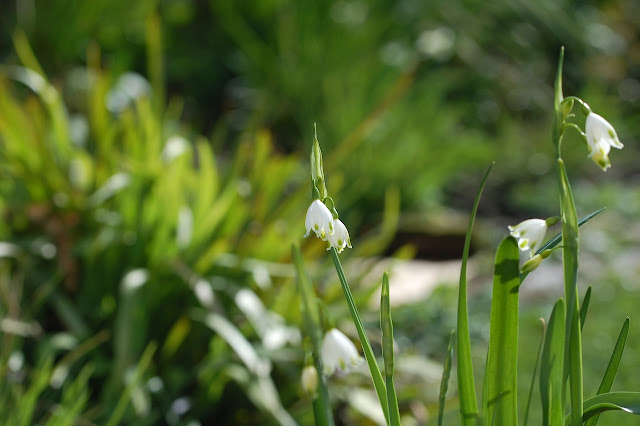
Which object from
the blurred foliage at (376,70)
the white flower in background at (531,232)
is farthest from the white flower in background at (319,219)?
the blurred foliage at (376,70)

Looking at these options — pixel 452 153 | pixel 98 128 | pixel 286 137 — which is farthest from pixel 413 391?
pixel 286 137

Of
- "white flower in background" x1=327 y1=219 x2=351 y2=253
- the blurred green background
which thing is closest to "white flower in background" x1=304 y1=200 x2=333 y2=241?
"white flower in background" x1=327 y1=219 x2=351 y2=253

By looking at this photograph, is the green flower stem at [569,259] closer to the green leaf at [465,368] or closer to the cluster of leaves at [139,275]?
the green leaf at [465,368]

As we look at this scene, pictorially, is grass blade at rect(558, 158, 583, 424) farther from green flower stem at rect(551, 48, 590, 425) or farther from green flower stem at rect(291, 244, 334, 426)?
green flower stem at rect(291, 244, 334, 426)

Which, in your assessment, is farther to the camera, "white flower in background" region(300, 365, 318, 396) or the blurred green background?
the blurred green background

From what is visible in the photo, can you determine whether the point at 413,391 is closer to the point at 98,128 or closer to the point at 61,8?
the point at 98,128

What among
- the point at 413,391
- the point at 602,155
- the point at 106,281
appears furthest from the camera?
the point at 106,281
